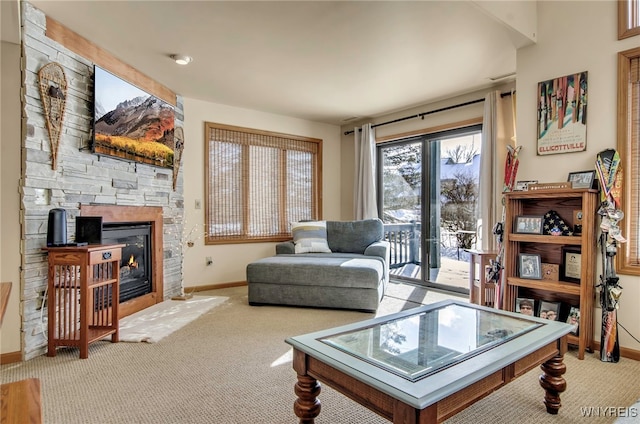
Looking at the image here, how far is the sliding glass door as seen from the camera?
4.40m

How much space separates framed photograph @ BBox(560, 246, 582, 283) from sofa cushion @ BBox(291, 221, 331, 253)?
2.59 m

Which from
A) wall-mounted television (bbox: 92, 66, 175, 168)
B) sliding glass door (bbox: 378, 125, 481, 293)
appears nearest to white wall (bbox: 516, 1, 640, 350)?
sliding glass door (bbox: 378, 125, 481, 293)

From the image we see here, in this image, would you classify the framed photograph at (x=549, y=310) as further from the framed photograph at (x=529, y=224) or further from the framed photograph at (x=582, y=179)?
the framed photograph at (x=582, y=179)

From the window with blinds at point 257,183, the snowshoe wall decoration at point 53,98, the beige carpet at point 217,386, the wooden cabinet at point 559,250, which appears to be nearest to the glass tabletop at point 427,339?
the beige carpet at point 217,386

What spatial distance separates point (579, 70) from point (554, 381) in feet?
7.46

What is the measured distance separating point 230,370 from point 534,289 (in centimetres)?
251

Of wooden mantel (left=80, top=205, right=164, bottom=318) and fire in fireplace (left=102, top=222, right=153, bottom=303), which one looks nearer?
wooden mantel (left=80, top=205, right=164, bottom=318)

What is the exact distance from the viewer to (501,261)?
10.3 feet

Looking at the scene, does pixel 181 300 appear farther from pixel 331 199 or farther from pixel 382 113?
pixel 382 113

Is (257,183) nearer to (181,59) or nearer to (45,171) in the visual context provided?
(181,59)

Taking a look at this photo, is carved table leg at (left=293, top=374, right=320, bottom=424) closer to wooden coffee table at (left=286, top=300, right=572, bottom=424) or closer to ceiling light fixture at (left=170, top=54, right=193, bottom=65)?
wooden coffee table at (left=286, top=300, right=572, bottom=424)

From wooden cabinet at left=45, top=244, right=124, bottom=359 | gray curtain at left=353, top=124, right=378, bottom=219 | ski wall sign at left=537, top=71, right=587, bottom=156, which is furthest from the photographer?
gray curtain at left=353, top=124, right=378, bottom=219

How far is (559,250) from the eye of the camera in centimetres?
281

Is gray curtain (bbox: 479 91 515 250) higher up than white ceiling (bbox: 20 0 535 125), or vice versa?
white ceiling (bbox: 20 0 535 125)
